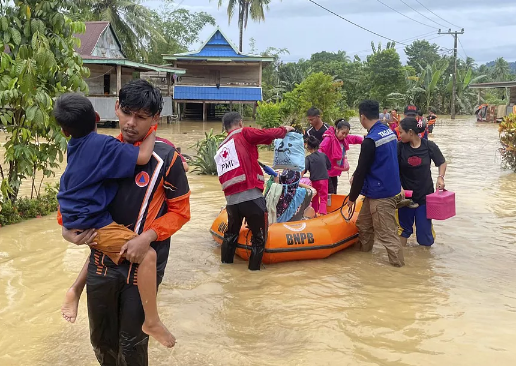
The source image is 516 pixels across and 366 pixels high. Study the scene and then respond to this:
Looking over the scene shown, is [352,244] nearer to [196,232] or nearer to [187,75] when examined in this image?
[196,232]

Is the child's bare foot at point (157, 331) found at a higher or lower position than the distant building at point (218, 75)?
lower

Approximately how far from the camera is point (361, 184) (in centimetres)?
557

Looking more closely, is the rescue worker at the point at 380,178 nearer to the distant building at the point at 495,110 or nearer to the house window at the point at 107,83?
the house window at the point at 107,83

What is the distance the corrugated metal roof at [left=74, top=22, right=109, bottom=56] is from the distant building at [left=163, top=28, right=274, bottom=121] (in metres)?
3.73

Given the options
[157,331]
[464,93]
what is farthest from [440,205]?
[464,93]

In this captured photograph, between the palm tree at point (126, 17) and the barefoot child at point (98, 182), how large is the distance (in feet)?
105

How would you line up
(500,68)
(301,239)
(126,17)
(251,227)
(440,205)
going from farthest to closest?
1. (500,68)
2. (126,17)
3. (440,205)
4. (301,239)
5. (251,227)

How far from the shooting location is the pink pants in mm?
6770

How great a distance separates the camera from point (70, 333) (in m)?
3.97

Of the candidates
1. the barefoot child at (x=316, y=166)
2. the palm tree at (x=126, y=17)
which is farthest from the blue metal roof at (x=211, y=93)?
the barefoot child at (x=316, y=166)

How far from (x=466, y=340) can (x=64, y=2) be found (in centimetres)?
627

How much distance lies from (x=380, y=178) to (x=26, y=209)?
504cm

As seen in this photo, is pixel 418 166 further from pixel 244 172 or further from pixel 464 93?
pixel 464 93

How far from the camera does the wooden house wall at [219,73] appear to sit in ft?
102
